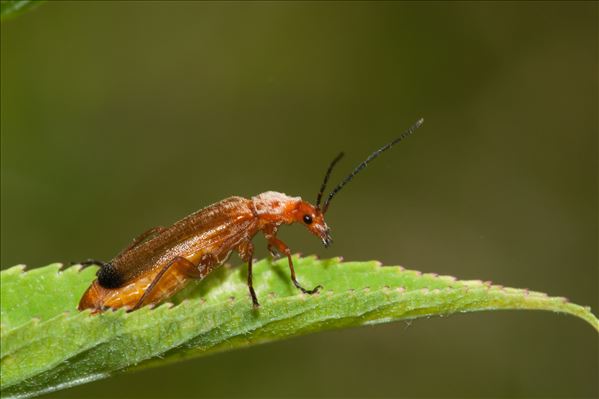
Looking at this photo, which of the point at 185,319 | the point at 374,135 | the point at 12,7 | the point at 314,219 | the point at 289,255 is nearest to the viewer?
the point at 12,7

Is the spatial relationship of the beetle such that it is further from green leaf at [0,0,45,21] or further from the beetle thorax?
green leaf at [0,0,45,21]

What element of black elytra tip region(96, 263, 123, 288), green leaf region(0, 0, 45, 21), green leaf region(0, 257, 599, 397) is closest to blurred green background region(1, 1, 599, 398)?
black elytra tip region(96, 263, 123, 288)

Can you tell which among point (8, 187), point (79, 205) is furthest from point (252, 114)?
point (8, 187)

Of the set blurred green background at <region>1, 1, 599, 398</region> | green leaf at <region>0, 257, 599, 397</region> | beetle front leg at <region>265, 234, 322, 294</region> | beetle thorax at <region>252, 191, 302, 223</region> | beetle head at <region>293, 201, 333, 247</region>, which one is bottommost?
green leaf at <region>0, 257, 599, 397</region>

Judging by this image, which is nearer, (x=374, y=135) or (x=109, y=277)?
(x=109, y=277)

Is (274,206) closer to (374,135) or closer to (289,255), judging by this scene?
(289,255)

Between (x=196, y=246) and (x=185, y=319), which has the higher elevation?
(x=196, y=246)

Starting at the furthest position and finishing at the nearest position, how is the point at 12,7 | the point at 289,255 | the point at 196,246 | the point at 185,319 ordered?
the point at 196,246, the point at 289,255, the point at 185,319, the point at 12,7

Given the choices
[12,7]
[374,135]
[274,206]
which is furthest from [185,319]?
[374,135]
